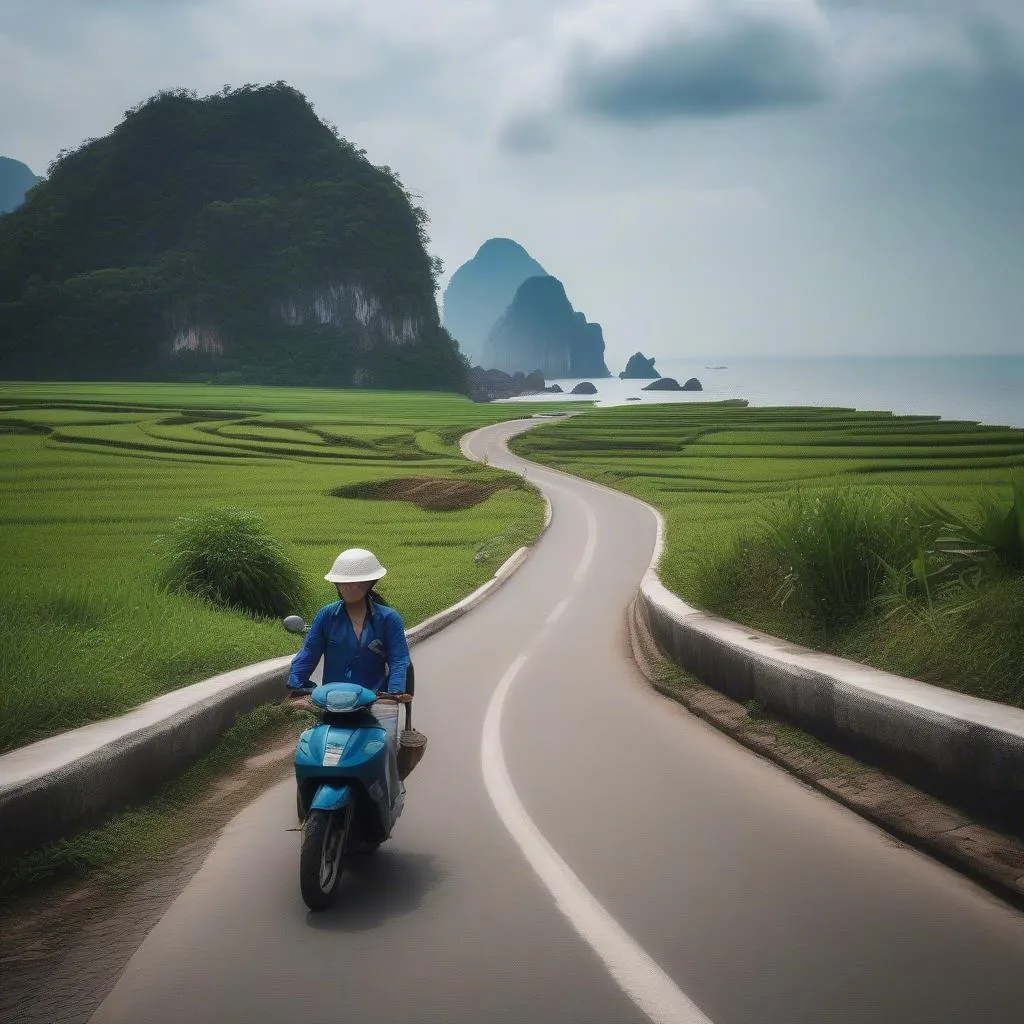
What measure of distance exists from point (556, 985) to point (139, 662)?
654 centimetres

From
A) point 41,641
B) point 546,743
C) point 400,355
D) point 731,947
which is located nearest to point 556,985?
point 731,947

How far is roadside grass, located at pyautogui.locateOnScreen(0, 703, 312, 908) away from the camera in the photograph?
18.2 feet

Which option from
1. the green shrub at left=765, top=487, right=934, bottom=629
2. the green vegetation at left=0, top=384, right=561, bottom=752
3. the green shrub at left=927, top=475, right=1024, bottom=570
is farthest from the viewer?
the green shrub at left=765, top=487, right=934, bottom=629

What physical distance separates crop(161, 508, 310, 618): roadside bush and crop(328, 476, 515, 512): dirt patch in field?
1891 cm

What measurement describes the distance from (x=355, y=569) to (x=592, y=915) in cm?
245

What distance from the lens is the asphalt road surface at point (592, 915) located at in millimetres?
4027

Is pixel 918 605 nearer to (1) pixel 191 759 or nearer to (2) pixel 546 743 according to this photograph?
(2) pixel 546 743

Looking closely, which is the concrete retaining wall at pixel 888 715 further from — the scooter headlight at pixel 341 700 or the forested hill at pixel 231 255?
the forested hill at pixel 231 255

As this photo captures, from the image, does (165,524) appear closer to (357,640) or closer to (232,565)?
(232,565)

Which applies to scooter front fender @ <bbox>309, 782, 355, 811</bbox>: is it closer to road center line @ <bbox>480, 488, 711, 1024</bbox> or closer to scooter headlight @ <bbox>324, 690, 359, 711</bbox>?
scooter headlight @ <bbox>324, 690, 359, 711</bbox>

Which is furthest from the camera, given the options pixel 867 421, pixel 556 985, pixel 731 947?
pixel 867 421

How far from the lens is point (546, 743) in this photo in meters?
8.73

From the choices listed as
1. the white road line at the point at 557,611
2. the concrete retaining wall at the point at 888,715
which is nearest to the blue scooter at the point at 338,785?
the concrete retaining wall at the point at 888,715

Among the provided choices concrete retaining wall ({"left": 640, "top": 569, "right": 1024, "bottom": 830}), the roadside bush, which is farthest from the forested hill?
concrete retaining wall ({"left": 640, "top": 569, "right": 1024, "bottom": 830})
